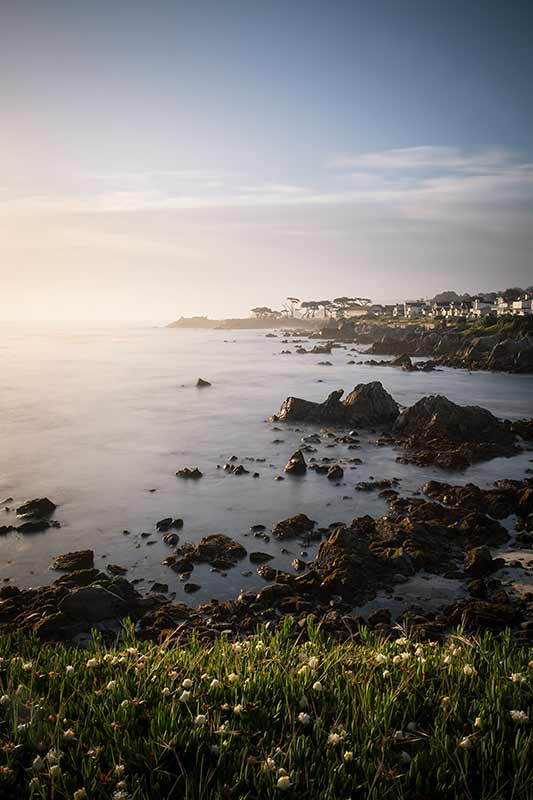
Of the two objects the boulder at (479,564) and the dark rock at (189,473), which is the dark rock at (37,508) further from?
the boulder at (479,564)

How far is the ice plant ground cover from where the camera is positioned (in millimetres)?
4391

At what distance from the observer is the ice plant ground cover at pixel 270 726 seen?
4391mm

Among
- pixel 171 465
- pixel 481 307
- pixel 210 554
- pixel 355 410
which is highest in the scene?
pixel 481 307

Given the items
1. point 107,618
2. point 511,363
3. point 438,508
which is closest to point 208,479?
point 438,508

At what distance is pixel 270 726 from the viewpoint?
5230 mm

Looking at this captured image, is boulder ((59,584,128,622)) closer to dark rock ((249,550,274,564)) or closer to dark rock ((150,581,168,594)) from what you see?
dark rock ((150,581,168,594))

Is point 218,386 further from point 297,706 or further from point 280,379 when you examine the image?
point 297,706

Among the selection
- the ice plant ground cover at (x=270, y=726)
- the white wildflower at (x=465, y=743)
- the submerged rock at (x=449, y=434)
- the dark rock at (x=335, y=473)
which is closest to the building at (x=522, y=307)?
the submerged rock at (x=449, y=434)

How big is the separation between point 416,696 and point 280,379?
69.0 m

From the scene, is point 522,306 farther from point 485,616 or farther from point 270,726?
point 270,726

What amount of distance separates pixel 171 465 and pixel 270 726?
25.6 metres

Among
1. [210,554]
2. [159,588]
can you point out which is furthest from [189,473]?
[159,588]

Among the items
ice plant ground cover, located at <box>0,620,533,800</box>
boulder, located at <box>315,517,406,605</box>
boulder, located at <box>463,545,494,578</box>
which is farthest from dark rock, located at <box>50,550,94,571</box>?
boulder, located at <box>463,545,494,578</box>

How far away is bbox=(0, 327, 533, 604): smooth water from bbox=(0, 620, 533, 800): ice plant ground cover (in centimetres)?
949
